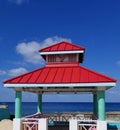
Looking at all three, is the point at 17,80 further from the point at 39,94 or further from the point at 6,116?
the point at 6,116

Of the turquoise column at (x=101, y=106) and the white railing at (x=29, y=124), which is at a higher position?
the turquoise column at (x=101, y=106)

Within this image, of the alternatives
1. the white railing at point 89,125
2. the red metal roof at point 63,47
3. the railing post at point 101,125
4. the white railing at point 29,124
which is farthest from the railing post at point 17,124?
the red metal roof at point 63,47

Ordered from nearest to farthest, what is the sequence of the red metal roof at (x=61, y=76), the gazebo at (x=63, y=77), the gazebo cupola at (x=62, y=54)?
1. the gazebo at (x=63, y=77)
2. the red metal roof at (x=61, y=76)
3. the gazebo cupola at (x=62, y=54)

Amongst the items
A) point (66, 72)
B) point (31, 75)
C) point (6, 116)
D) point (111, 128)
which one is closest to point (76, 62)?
point (66, 72)

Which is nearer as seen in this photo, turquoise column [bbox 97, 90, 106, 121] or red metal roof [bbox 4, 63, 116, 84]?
turquoise column [bbox 97, 90, 106, 121]

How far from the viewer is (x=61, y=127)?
65.0 feet

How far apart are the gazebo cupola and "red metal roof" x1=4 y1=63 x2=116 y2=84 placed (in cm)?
50

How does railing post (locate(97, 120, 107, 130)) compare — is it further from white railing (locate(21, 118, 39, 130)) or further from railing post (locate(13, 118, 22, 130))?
railing post (locate(13, 118, 22, 130))

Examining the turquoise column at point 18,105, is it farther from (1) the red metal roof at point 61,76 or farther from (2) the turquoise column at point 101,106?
(2) the turquoise column at point 101,106

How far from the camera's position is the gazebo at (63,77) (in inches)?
582

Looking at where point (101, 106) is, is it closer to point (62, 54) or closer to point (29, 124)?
point (29, 124)

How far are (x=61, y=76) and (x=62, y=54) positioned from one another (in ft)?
8.25

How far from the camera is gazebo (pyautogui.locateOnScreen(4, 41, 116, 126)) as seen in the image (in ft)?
48.5

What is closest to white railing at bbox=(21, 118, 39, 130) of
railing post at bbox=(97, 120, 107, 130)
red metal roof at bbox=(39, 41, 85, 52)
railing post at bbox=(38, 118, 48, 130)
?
railing post at bbox=(38, 118, 48, 130)
